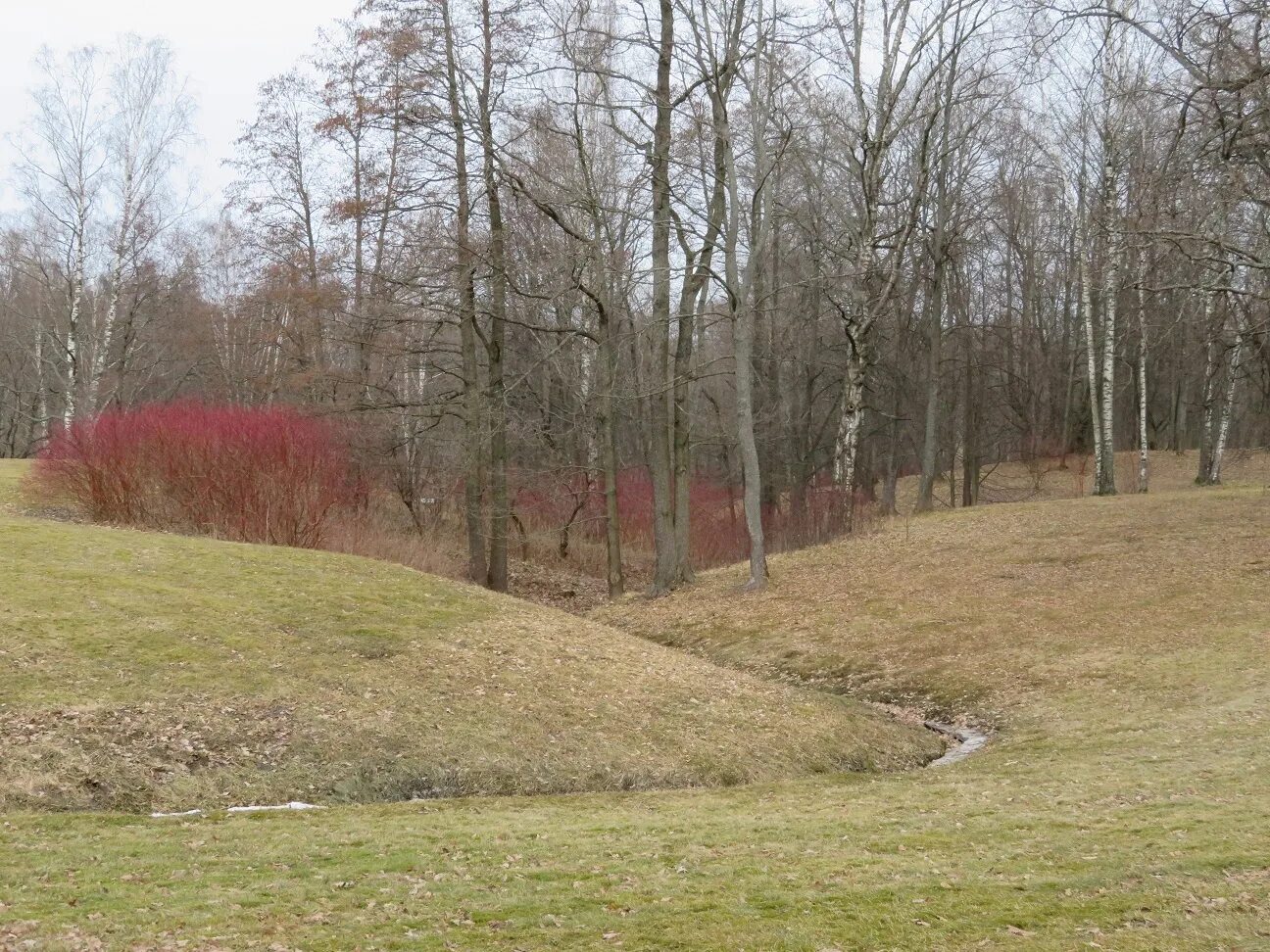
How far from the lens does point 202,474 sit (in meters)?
19.1

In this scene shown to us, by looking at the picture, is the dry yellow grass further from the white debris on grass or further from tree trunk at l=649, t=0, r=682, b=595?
the white debris on grass

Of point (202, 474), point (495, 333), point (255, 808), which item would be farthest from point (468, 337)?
point (255, 808)

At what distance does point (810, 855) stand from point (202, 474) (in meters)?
15.2

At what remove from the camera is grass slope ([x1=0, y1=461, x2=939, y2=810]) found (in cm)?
914

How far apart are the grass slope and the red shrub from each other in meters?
3.40

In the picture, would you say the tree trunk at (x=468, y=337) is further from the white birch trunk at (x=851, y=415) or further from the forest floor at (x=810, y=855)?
the forest floor at (x=810, y=855)

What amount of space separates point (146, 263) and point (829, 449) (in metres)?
24.2

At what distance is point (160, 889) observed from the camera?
6.06m

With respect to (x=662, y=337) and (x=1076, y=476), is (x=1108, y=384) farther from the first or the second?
(x=1076, y=476)

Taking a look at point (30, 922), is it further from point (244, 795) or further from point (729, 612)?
point (729, 612)

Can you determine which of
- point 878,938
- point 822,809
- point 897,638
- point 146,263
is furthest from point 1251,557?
point 146,263

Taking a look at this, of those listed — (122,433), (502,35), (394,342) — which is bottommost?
(122,433)

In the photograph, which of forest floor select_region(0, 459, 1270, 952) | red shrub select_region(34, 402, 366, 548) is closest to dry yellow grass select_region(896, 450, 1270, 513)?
red shrub select_region(34, 402, 366, 548)

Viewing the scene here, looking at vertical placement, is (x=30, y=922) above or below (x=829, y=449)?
below
